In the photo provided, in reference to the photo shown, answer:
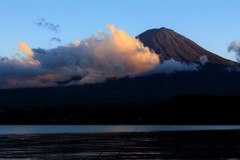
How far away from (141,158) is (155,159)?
1.71 metres

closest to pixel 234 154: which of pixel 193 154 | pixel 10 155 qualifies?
pixel 193 154

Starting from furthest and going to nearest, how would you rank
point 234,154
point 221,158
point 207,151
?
point 207,151 → point 234,154 → point 221,158

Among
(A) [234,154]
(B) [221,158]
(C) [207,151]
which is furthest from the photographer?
(C) [207,151]

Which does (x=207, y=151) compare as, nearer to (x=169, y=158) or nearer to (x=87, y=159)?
(x=169, y=158)

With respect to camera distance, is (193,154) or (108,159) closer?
(108,159)

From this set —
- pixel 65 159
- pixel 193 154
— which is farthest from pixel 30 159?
pixel 193 154

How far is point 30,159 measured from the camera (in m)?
58.1

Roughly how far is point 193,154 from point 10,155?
20728 millimetres

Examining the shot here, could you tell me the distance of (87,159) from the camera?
2243 inches

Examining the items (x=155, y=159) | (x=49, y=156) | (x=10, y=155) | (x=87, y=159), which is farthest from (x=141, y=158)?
(x=10, y=155)

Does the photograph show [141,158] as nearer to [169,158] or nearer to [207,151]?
[169,158]

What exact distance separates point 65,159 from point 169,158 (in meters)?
10.8

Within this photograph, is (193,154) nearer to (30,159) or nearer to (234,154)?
(234,154)

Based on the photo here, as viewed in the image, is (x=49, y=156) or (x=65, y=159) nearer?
(x=65, y=159)
